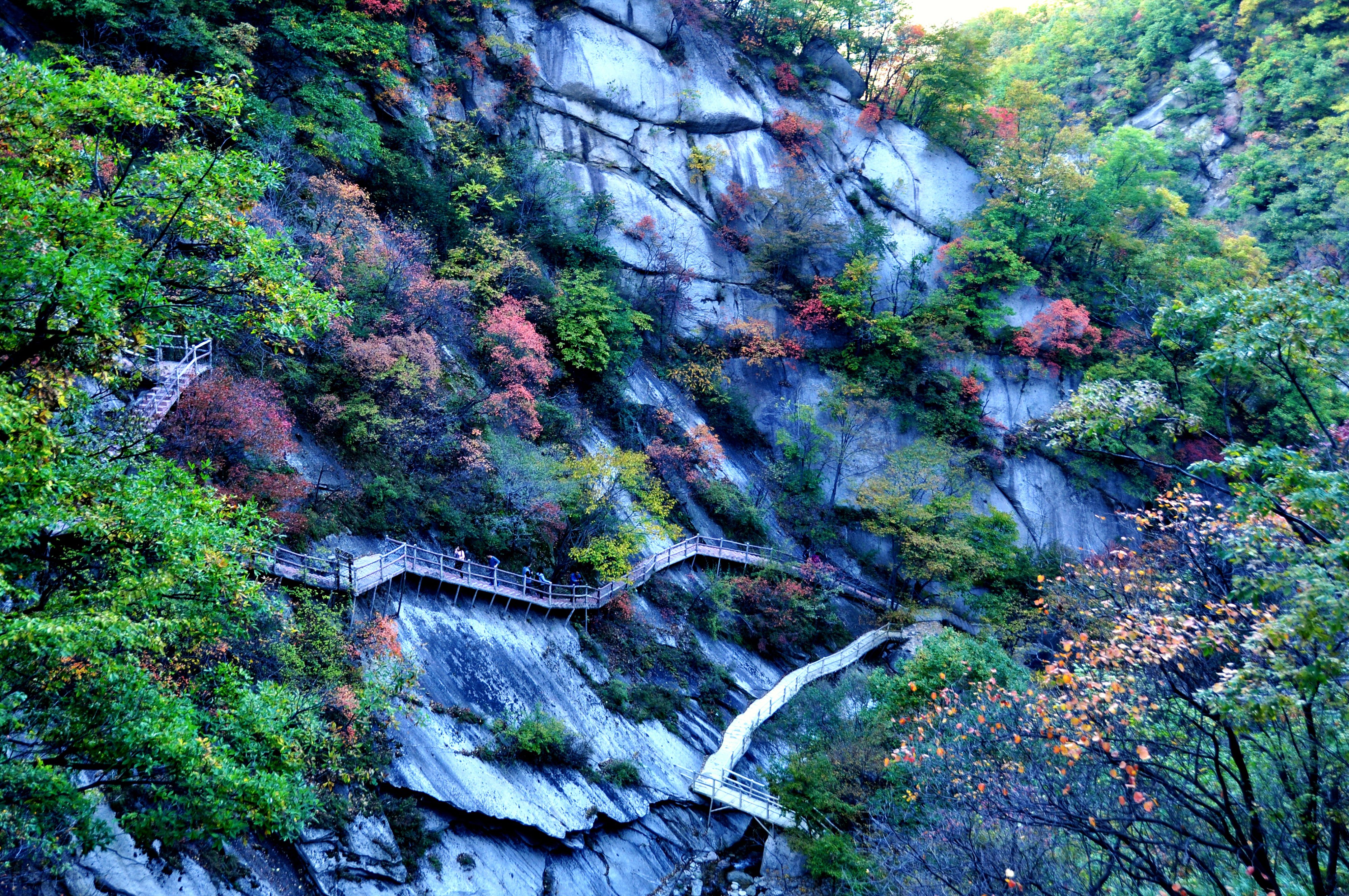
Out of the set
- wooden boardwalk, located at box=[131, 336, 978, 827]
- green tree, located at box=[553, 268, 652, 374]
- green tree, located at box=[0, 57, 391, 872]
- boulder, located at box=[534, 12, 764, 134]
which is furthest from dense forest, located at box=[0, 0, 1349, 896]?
boulder, located at box=[534, 12, 764, 134]

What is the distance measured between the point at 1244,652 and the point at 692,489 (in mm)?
21470

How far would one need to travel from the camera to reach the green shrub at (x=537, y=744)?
15555mm

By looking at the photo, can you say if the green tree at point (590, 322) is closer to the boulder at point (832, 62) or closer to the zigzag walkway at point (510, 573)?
the zigzag walkway at point (510, 573)

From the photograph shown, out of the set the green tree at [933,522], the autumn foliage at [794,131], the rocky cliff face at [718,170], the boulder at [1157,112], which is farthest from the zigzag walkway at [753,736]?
the boulder at [1157,112]

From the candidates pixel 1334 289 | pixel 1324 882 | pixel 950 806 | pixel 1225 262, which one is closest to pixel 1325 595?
pixel 1324 882

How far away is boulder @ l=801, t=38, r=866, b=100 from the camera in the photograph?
3900 centimetres

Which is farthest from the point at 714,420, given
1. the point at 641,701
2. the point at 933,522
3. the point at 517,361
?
the point at 641,701

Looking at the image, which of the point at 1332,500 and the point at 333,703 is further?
the point at 333,703

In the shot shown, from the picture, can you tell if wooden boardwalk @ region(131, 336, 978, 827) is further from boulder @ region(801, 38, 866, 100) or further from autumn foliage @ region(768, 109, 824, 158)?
boulder @ region(801, 38, 866, 100)

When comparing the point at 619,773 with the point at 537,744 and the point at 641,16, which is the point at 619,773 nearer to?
the point at 537,744

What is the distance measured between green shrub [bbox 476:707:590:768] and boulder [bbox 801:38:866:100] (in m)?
36.5

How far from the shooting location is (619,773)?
17.2 m

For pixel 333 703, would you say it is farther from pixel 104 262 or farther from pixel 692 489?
pixel 692 489

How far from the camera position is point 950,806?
1191cm
